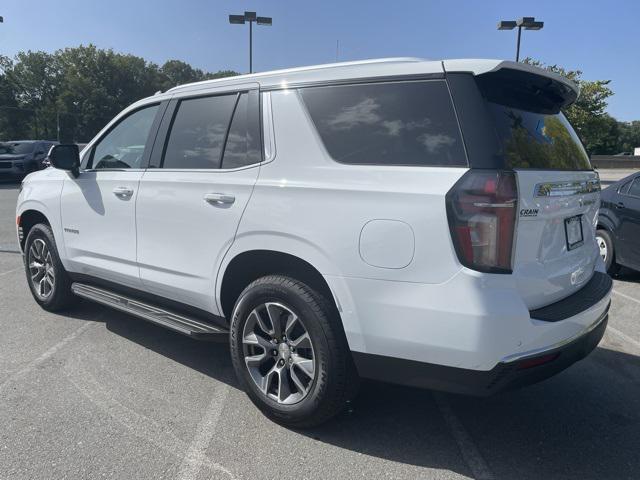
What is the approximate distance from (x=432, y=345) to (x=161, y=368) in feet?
7.51

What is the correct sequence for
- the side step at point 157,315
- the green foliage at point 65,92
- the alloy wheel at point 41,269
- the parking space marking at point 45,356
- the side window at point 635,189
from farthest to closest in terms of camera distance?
the green foliage at point 65,92 < the side window at point 635,189 < the alloy wheel at point 41,269 < the parking space marking at point 45,356 < the side step at point 157,315

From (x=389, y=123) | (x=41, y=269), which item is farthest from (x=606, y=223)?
(x=41, y=269)

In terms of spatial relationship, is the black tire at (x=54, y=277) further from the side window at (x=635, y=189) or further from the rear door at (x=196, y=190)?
the side window at (x=635, y=189)

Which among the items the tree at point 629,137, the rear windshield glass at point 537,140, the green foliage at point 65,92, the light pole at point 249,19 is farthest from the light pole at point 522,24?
the tree at point 629,137

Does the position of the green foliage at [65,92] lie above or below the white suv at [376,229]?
above

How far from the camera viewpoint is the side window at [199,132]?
350 cm

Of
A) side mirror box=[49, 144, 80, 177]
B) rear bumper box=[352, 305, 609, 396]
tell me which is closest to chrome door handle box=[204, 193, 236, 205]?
rear bumper box=[352, 305, 609, 396]

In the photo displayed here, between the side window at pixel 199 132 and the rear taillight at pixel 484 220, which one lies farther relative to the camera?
the side window at pixel 199 132

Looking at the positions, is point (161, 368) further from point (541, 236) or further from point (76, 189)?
point (541, 236)

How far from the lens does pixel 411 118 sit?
2639mm

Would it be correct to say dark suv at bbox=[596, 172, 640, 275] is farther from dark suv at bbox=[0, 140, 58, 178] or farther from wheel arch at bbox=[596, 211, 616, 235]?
dark suv at bbox=[0, 140, 58, 178]

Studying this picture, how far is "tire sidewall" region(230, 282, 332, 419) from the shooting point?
281cm

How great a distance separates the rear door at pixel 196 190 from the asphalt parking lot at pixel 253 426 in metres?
0.68

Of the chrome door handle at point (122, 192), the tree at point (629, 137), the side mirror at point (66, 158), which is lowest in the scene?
the chrome door handle at point (122, 192)
